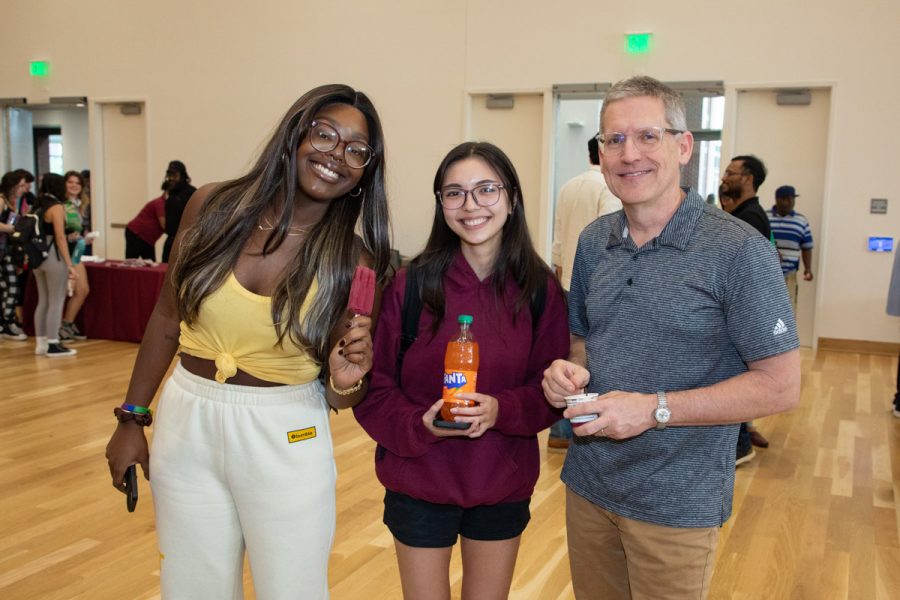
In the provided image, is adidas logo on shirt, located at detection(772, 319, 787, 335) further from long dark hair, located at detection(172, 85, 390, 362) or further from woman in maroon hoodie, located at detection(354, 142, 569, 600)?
long dark hair, located at detection(172, 85, 390, 362)

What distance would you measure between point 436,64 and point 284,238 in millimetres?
9331

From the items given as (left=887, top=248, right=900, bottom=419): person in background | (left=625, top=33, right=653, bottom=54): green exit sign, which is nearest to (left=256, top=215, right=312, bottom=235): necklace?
(left=887, top=248, right=900, bottom=419): person in background

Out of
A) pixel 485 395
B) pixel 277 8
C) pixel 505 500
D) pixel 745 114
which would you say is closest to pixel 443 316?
pixel 485 395

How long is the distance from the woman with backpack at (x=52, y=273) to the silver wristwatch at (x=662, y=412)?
756cm

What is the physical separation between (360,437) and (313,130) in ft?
12.7

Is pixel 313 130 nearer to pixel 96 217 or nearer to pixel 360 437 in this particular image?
pixel 360 437

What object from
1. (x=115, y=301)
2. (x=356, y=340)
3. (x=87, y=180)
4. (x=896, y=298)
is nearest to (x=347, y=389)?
(x=356, y=340)

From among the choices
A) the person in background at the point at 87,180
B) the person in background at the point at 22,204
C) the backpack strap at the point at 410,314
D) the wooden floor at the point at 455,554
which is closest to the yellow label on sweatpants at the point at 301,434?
the backpack strap at the point at 410,314

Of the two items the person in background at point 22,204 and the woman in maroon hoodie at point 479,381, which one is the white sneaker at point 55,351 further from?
the woman in maroon hoodie at point 479,381

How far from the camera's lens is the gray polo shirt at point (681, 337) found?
1.74 meters

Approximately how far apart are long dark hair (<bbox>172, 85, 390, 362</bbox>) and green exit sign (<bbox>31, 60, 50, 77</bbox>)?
13.2 m

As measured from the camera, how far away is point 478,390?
2078 millimetres

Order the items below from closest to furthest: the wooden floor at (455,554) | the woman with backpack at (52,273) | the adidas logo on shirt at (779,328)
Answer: the adidas logo on shirt at (779,328), the wooden floor at (455,554), the woman with backpack at (52,273)

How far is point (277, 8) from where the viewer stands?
38.2 ft
